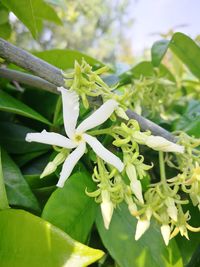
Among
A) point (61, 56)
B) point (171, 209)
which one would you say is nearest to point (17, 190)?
point (171, 209)

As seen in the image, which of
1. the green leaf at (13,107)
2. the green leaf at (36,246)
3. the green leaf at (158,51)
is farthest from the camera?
the green leaf at (158,51)

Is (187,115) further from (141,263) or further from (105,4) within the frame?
(105,4)

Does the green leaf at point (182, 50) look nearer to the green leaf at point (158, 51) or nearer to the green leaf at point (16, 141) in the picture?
the green leaf at point (158, 51)

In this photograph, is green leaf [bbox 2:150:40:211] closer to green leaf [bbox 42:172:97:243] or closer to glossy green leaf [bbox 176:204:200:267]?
green leaf [bbox 42:172:97:243]

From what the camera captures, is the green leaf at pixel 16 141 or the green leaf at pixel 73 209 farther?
the green leaf at pixel 16 141

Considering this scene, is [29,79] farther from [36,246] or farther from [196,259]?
[196,259]

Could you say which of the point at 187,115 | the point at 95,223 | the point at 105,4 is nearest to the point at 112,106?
the point at 95,223

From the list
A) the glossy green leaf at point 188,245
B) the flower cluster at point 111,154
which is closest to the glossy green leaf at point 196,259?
the glossy green leaf at point 188,245
